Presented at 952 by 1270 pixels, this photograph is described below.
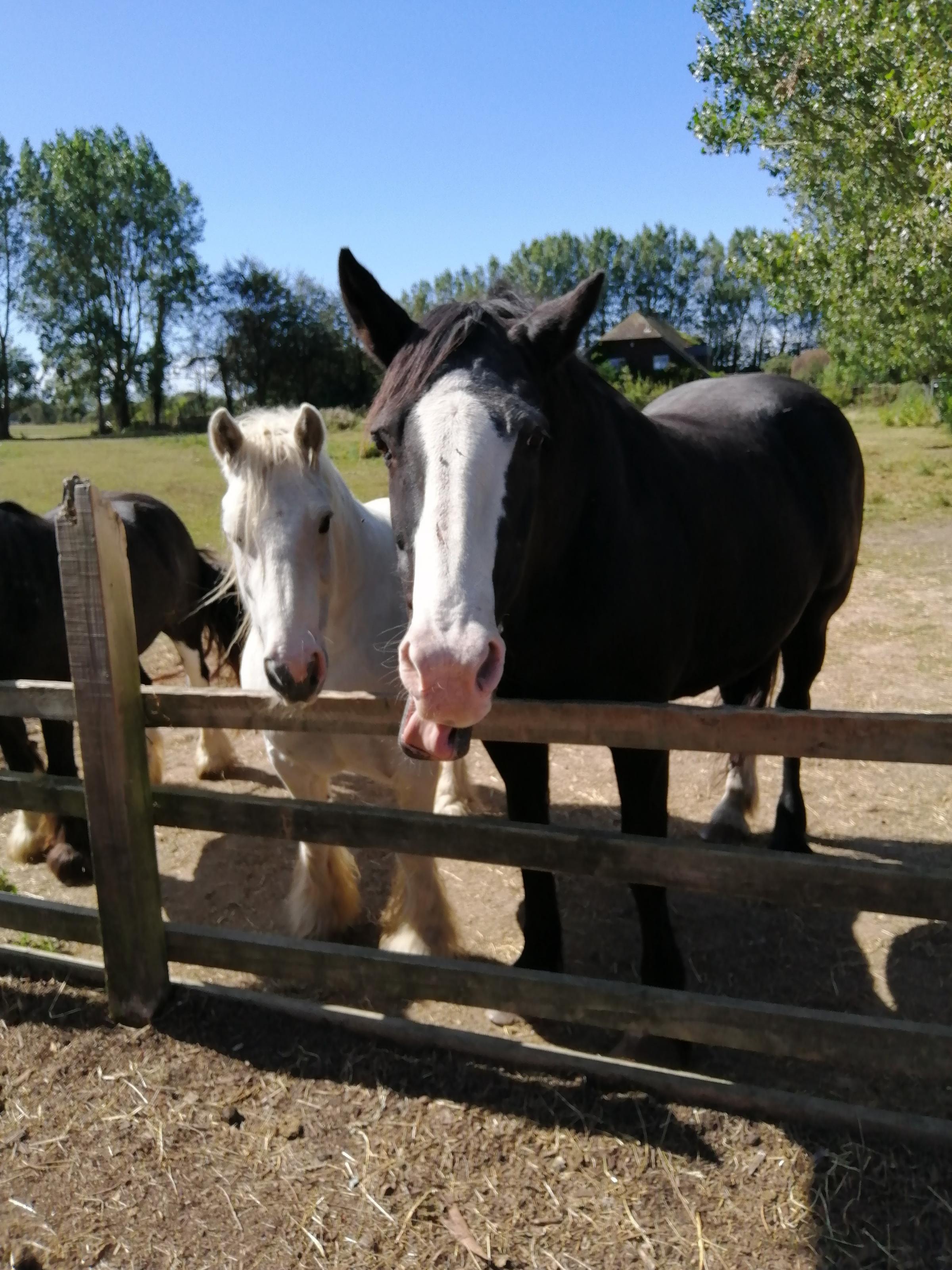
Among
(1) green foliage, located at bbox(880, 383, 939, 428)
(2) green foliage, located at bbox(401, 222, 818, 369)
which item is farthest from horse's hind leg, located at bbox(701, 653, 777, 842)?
(2) green foliage, located at bbox(401, 222, 818, 369)

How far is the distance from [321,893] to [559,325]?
257cm

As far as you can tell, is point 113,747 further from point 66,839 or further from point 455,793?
point 455,793

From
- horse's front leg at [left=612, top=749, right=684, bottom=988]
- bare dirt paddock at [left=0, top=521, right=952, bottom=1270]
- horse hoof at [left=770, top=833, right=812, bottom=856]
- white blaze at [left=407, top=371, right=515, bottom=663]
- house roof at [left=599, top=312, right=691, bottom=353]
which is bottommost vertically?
horse hoof at [left=770, top=833, right=812, bottom=856]

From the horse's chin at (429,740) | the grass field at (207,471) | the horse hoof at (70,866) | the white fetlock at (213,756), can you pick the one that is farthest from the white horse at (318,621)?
the grass field at (207,471)

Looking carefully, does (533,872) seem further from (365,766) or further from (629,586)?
(629,586)

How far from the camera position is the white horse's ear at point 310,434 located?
2705 mm

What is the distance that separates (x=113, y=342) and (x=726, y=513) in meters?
50.5

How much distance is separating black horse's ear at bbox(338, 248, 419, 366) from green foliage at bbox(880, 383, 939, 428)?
2708 centimetres

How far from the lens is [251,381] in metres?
39.9

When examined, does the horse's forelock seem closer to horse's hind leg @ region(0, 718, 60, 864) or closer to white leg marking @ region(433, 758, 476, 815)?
white leg marking @ region(433, 758, 476, 815)

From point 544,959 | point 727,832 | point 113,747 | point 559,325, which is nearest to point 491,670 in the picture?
point 559,325

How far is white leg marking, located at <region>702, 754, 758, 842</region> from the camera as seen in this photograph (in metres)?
4.19

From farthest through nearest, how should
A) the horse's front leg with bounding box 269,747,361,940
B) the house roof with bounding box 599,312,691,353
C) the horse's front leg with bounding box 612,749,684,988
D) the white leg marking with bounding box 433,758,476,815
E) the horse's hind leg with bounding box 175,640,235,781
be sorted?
the house roof with bounding box 599,312,691,353
the horse's hind leg with bounding box 175,640,235,781
the white leg marking with bounding box 433,758,476,815
the horse's front leg with bounding box 269,747,361,940
the horse's front leg with bounding box 612,749,684,988

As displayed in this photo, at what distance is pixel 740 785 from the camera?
4250mm
